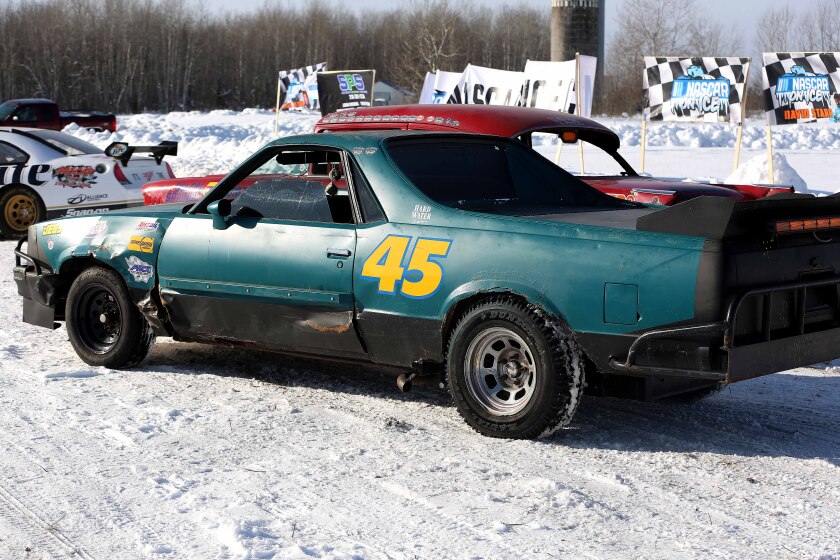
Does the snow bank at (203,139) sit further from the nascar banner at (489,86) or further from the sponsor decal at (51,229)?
the sponsor decal at (51,229)

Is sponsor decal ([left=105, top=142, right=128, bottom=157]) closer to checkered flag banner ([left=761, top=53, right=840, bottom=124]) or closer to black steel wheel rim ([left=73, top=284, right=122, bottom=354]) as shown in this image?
black steel wheel rim ([left=73, top=284, right=122, bottom=354])

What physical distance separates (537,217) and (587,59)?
38.1 feet

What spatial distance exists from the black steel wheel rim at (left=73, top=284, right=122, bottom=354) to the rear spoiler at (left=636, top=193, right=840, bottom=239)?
339cm

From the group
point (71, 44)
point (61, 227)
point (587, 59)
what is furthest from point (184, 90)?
point (61, 227)

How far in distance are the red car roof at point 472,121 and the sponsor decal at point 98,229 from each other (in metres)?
3.04

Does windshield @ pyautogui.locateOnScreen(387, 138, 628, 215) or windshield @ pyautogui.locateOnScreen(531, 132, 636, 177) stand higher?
windshield @ pyautogui.locateOnScreen(531, 132, 636, 177)

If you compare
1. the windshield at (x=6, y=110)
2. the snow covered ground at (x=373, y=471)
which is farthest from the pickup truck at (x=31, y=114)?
the snow covered ground at (x=373, y=471)

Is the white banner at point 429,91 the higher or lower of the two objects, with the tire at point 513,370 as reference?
higher

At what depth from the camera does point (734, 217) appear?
4320 mm

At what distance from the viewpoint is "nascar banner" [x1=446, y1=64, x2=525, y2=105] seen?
A: 52.6 feet

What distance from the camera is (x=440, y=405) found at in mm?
5590

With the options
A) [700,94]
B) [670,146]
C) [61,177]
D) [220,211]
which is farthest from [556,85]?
[670,146]

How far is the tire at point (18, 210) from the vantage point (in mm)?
12359

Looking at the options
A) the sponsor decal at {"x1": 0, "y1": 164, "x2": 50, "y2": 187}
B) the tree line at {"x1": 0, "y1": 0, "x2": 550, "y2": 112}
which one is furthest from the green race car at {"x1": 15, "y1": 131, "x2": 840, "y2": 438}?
the tree line at {"x1": 0, "y1": 0, "x2": 550, "y2": 112}
